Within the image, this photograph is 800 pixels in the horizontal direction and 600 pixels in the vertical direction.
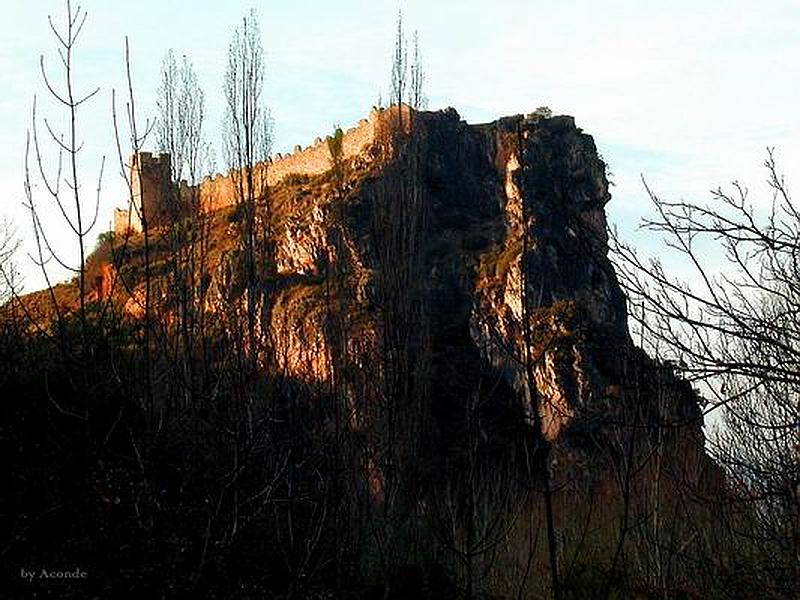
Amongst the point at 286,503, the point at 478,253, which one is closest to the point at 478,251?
the point at 478,253

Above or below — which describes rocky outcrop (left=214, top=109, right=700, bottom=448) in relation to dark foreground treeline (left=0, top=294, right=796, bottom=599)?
above

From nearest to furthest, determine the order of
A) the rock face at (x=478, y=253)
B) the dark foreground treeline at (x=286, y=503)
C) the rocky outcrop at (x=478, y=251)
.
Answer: the dark foreground treeline at (x=286, y=503) → the rock face at (x=478, y=253) → the rocky outcrop at (x=478, y=251)

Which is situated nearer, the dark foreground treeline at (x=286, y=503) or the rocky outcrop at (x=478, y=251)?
the dark foreground treeline at (x=286, y=503)

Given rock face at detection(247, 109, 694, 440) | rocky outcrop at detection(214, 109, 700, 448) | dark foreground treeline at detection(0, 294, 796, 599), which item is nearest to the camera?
dark foreground treeline at detection(0, 294, 796, 599)

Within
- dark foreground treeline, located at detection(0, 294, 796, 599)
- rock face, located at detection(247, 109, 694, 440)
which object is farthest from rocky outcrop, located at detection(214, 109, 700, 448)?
dark foreground treeline, located at detection(0, 294, 796, 599)

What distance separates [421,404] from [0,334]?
196 inches

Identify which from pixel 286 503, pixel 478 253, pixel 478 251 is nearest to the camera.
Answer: pixel 286 503

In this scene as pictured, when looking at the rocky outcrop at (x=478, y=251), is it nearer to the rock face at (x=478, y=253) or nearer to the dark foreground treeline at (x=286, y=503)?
the rock face at (x=478, y=253)

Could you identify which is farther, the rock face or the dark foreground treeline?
the rock face

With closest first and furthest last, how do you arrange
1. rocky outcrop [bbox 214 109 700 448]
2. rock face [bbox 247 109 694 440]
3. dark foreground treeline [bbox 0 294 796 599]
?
dark foreground treeline [bbox 0 294 796 599]
rock face [bbox 247 109 694 440]
rocky outcrop [bbox 214 109 700 448]

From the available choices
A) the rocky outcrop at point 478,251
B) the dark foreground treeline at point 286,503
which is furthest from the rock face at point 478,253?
the dark foreground treeline at point 286,503

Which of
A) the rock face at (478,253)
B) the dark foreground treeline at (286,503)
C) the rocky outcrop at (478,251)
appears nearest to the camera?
the dark foreground treeline at (286,503)

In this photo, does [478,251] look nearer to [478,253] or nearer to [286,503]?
[478,253]

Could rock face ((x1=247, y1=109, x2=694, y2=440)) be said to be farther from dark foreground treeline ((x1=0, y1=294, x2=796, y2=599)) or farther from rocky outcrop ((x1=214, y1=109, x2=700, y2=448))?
dark foreground treeline ((x1=0, y1=294, x2=796, y2=599))
